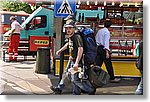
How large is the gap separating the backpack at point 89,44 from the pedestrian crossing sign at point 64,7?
40cm

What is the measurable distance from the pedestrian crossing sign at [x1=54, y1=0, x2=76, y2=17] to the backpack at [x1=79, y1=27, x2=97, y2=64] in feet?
1.32

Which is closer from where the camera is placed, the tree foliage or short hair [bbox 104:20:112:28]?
the tree foliage

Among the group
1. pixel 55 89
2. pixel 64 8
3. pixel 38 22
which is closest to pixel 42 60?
pixel 55 89

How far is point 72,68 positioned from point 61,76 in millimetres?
256

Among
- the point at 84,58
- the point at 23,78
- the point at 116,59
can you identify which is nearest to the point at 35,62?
the point at 23,78

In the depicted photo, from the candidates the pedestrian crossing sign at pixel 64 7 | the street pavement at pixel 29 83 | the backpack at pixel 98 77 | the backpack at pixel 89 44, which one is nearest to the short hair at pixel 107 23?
the backpack at pixel 89 44

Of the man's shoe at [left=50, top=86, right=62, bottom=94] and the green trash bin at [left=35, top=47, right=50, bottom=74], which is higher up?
the green trash bin at [left=35, top=47, right=50, bottom=74]

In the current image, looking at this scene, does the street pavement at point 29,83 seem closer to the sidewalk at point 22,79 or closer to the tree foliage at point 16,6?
the sidewalk at point 22,79


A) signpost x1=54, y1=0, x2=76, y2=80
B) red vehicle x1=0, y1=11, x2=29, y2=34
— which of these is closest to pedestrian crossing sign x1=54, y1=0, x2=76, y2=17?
signpost x1=54, y1=0, x2=76, y2=80

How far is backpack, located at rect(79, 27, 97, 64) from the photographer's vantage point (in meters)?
6.29

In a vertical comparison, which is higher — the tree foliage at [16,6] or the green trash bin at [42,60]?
the tree foliage at [16,6]

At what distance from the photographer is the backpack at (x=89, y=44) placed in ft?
20.6

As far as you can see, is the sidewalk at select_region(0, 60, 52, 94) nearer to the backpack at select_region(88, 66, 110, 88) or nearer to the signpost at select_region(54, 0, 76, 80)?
the backpack at select_region(88, 66, 110, 88)

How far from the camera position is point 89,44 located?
20.7 ft
